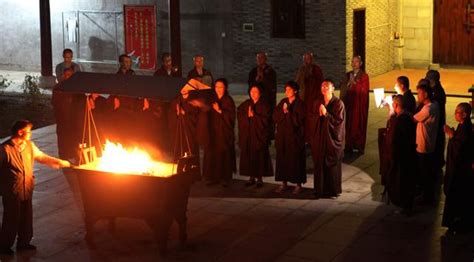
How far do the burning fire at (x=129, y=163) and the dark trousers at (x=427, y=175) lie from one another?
3.49 metres

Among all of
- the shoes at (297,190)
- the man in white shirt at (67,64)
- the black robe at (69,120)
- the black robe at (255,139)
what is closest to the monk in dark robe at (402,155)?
the shoes at (297,190)

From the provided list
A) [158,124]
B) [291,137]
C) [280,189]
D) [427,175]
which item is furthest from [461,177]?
[158,124]

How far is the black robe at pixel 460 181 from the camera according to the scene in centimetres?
1079

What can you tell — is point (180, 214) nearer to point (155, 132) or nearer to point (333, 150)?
point (333, 150)

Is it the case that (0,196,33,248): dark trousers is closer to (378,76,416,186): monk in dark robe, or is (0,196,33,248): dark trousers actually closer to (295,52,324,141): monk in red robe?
(378,76,416,186): monk in dark robe

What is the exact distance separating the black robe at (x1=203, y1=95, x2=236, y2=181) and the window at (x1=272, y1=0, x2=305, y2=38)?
9.51 m

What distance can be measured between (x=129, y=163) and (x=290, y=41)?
478 inches

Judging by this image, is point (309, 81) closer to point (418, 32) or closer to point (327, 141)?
point (327, 141)

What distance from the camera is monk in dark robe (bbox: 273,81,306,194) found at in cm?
1270

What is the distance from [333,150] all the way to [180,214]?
9.31 ft

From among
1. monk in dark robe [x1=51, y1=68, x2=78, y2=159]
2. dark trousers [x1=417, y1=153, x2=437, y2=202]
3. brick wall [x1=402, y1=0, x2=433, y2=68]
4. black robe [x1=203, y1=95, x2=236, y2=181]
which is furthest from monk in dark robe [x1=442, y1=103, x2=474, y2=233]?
brick wall [x1=402, y1=0, x2=433, y2=68]

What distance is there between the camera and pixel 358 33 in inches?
891

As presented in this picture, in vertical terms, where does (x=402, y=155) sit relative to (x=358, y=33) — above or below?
below

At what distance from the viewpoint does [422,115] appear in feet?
39.7
